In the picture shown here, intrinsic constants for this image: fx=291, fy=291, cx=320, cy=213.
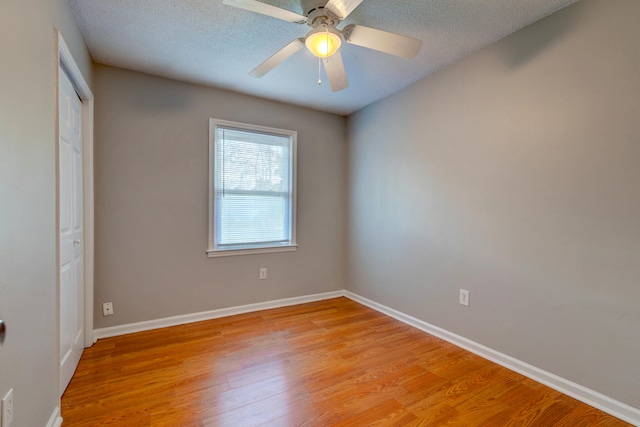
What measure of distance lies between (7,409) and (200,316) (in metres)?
1.95

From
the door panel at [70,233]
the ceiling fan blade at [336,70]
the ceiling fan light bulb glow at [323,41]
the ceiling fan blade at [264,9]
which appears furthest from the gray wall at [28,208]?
the ceiling fan blade at [336,70]

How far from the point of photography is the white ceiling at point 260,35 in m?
1.81

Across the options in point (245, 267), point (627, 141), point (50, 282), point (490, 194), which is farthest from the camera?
point (245, 267)

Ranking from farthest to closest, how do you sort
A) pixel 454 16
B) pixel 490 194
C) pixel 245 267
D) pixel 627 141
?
pixel 245 267 → pixel 490 194 → pixel 454 16 → pixel 627 141

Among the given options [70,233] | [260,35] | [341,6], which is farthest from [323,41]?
[70,233]

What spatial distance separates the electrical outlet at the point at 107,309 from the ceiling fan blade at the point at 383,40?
2.86m

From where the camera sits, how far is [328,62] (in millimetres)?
1923

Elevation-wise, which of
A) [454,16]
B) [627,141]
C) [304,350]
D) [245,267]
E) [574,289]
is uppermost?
[454,16]

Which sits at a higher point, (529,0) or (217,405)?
(529,0)

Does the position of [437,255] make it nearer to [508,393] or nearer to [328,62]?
[508,393]

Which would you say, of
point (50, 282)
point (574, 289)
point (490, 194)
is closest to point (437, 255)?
point (490, 194)

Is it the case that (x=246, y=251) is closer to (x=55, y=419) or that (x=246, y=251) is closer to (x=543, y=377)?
(x=55, y=419)

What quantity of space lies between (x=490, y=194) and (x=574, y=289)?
0.80m

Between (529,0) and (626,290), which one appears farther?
(529,0)
